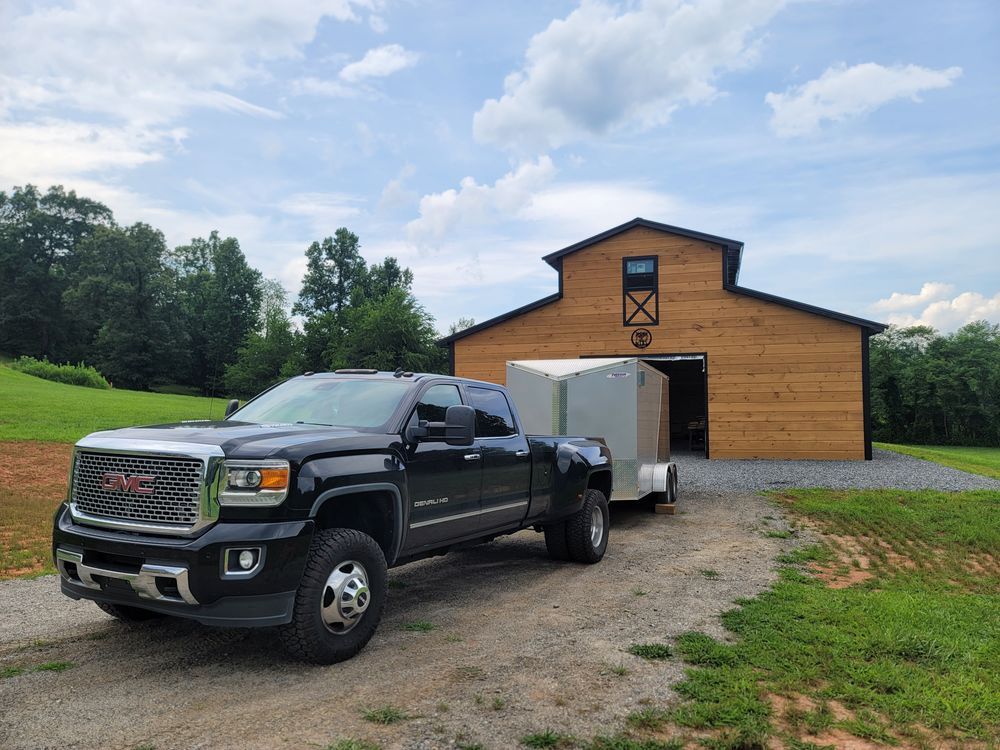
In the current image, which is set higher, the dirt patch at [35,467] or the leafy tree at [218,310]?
the leafy tree at [218,310]

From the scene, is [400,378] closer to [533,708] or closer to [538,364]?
[533,708]

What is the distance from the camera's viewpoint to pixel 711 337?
20.6 m

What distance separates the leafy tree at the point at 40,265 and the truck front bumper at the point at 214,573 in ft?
265

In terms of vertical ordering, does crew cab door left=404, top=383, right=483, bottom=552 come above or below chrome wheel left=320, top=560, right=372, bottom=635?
above

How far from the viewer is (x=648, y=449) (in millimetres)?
11211

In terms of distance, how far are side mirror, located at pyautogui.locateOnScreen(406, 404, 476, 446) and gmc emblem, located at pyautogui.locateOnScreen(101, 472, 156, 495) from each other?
5.79ft

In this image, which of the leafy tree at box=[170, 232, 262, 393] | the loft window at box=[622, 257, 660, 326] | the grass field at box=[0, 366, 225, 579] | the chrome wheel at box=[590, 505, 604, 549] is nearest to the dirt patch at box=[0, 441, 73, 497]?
the grass field at box=[0, 366, 225, 579]

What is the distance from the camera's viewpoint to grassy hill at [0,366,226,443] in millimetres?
20469

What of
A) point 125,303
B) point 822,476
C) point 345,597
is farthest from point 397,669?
point 125,303

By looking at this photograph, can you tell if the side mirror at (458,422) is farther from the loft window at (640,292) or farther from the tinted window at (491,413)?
the loft window at (640,292)

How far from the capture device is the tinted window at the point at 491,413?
21.7 ft

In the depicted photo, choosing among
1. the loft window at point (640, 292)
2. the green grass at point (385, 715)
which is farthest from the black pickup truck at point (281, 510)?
the loft window at point (640, 292)

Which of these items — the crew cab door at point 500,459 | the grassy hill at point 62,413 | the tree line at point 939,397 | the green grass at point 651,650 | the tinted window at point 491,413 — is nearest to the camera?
the green grass at point 651,650

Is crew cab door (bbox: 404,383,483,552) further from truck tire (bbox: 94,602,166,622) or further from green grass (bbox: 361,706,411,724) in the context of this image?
truck tire (bbox: 94,602,166,622)
